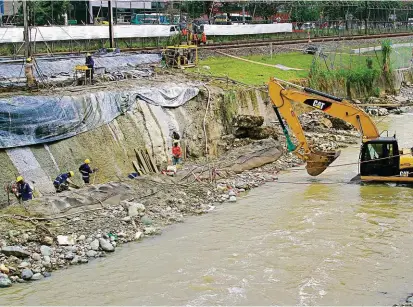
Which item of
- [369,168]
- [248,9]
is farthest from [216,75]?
[248,9]

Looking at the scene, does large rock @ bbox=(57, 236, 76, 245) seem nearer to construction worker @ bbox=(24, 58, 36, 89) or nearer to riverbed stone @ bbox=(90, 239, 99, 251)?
riverbed stone @ bbox=(90, 239, 99, 251)

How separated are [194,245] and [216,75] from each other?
18.4 m

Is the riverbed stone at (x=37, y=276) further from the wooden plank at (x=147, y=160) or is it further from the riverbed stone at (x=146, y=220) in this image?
the wooden plank at (x=147, y=160)

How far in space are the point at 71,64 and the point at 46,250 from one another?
1640 cm

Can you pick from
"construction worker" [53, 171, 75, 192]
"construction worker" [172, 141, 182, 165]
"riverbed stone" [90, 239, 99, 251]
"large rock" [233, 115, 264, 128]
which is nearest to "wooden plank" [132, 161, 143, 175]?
"construction worker" [172, 141, 182, 165]

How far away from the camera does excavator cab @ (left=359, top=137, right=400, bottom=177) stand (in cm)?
2345

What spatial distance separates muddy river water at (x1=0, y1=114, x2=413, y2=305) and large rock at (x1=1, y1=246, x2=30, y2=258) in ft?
3.49

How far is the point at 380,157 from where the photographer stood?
23.7 m

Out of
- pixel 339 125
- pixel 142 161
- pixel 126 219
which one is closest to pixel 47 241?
pixel 126 219

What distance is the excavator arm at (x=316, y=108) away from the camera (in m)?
24.2

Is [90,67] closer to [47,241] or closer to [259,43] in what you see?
[47,241]

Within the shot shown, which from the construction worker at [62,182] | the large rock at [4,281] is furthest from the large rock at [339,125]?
the large rock at [4,281]

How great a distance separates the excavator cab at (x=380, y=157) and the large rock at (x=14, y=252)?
41.6 ft

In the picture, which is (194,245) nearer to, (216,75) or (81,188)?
(81,188)
